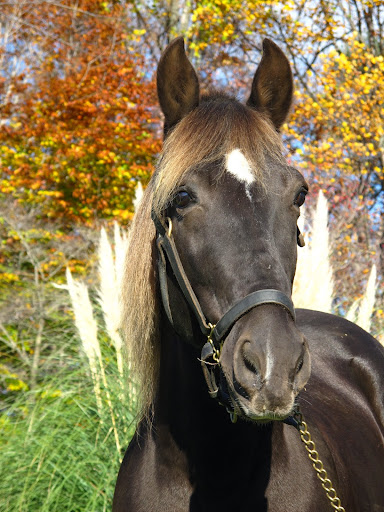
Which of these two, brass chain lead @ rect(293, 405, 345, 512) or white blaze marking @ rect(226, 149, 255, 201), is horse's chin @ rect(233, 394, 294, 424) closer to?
brass chain lead @ rect(293, 405, 345, 512)

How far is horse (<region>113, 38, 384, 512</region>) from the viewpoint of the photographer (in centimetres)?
176

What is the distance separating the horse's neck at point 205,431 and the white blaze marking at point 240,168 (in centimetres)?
65

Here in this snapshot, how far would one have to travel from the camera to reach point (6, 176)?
10344 millimetres

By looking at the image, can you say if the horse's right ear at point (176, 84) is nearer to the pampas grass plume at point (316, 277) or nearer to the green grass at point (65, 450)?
the green grass at point (65, 450)

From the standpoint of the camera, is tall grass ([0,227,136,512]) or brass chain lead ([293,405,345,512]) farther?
tall grass ([0,227,136,512])

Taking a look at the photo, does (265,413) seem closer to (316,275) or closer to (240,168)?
(240,168)

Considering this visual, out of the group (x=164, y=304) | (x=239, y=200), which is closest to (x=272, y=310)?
(x=239, y=200)

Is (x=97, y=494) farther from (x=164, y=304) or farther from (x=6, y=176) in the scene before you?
(x=6, y=176)

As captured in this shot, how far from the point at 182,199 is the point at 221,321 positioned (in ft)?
1.51

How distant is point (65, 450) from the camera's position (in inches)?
157

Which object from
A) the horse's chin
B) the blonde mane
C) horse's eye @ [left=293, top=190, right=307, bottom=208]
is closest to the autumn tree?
the blonde mane

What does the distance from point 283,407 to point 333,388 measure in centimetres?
169

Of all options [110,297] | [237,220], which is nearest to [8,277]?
[110,297]

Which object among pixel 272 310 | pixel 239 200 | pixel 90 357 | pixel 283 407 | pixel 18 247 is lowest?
pixel 18 247
